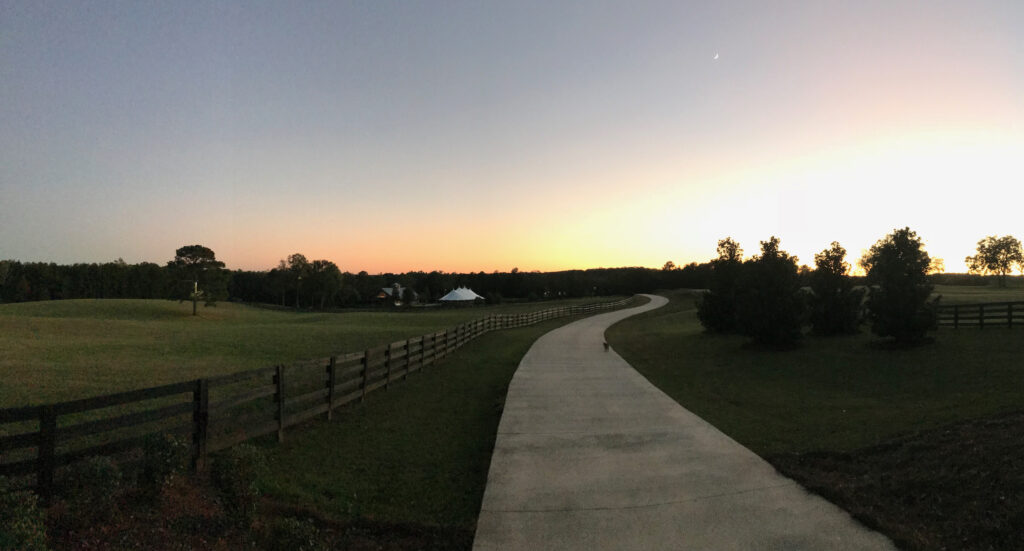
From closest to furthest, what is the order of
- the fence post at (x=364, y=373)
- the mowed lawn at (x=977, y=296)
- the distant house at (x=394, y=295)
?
Result: the fence post at (x=364, y=373) < the mowed lawn at (x=977, y=296) < the distant house at (x=394, y=295)

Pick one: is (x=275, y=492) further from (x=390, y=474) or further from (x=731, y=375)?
(x=731, y=375)

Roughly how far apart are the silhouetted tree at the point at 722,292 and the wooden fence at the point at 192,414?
1650 cm

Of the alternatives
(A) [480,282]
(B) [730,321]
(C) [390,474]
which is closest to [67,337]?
(C) [390,474]

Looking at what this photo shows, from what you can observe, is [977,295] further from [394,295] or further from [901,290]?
[394,295]

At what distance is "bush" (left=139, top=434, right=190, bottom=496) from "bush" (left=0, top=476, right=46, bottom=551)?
879 mm

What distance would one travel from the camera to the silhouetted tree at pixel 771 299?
20656mm

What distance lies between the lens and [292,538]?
15.3 feet

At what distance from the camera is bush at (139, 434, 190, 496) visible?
17.2 ft

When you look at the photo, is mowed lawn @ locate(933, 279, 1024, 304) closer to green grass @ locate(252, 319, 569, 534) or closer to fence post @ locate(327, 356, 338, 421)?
green grass @ locate(252, 319, 569, 534)

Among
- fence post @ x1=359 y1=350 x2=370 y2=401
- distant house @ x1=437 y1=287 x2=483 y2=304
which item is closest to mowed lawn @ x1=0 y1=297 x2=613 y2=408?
fence post @ x1=359 y1=350 x2=370 y2=401

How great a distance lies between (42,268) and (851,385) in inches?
4869

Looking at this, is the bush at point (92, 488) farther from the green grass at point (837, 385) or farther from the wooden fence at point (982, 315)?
the wooden fence at point (982, 315)

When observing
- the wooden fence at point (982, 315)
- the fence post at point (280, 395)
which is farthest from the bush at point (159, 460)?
the wooden fence at point (982, 315)

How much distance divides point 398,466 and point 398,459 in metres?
0.34
